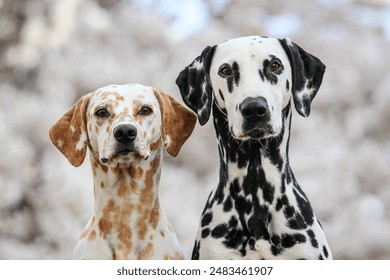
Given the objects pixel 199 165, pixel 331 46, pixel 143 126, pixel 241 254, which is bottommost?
pixel 241 254

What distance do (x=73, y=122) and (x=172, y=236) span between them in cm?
75

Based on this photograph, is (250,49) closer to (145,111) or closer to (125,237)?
(145,111)

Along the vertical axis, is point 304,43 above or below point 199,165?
above

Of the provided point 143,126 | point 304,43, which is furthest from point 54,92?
point 304,43

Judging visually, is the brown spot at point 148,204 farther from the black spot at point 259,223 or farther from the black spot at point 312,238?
the black spot at point 312,238

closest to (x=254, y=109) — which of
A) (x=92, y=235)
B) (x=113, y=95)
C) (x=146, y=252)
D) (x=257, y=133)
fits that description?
(x=257, y=133)

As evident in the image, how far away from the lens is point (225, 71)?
358 centimetres

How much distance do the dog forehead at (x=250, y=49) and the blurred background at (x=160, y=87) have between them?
67 cm

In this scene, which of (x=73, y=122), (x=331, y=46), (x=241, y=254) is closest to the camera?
(x=241, y=254)

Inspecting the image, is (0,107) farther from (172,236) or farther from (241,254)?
(241,254)

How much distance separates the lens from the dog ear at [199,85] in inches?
143

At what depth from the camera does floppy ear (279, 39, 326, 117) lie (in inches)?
142

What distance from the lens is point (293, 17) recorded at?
457 cm

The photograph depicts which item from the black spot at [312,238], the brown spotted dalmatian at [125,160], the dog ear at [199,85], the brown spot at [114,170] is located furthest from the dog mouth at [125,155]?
the black spot at [312,238]
